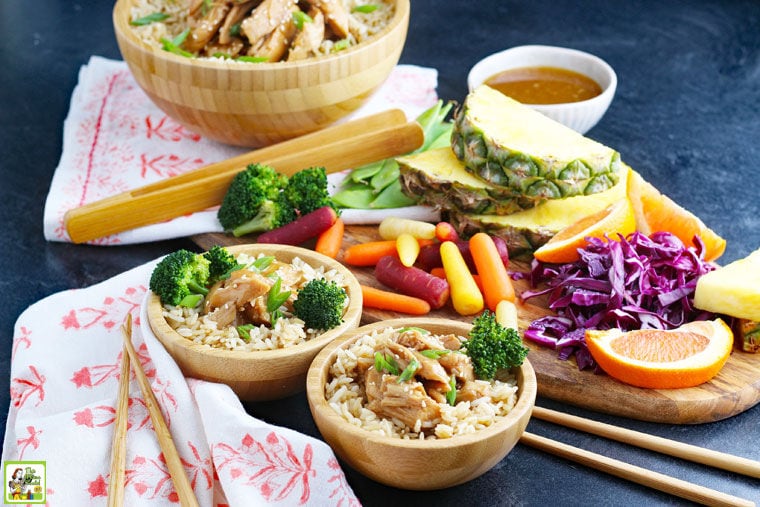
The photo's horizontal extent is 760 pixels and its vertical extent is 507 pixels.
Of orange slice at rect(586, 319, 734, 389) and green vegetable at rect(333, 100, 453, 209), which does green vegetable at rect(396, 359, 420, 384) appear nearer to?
orange slice at rect(586, 319, 734, 389)

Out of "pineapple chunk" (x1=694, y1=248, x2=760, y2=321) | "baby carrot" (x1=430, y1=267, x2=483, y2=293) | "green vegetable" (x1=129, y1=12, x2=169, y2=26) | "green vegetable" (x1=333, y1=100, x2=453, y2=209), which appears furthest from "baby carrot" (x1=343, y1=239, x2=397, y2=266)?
"green vegetable" (x1=129, y1=12, x2=169, y2=26)

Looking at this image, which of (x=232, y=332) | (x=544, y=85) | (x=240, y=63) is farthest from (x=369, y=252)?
(x=544, y=85)

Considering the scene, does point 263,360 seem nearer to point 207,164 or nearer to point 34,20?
point 207,164

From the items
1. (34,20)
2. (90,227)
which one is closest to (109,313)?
(90,227)

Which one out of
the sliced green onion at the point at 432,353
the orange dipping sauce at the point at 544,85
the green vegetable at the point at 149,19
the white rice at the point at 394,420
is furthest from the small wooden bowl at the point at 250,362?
the orange dipping sauce at the point at 544,85

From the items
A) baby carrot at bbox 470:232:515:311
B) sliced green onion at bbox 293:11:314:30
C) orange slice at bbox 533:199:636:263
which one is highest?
sliced green onion at bbox 293:11:314:30

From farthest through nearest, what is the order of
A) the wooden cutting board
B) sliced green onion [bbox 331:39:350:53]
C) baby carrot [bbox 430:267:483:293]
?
1. sliced green onion [bbox 331:39:350:53]
2. baby carrot [bbox 430:267:483:293]
3. the wooden cutting board
